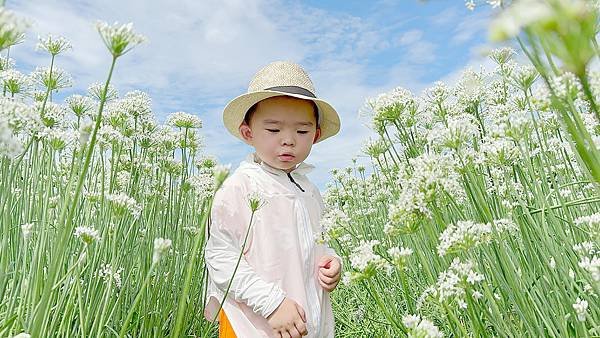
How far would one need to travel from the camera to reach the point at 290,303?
1993mm

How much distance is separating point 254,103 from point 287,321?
88 centimetres

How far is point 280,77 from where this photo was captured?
234cm

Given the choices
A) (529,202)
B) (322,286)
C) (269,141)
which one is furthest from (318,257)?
(529,202)

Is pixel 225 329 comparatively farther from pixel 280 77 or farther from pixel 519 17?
pixel 519 17

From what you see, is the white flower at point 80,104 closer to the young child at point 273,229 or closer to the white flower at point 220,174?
the young child at point 273,229

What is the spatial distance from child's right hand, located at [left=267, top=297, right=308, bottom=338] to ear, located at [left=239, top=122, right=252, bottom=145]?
29.6 inches

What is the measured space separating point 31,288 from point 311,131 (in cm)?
116

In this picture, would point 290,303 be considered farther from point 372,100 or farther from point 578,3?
point 578,3

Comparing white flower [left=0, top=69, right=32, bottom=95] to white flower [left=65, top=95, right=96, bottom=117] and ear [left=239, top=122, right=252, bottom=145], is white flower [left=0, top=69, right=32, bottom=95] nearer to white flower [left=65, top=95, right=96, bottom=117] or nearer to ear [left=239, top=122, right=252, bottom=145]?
white flower [left=65, top=95, right=96, bottom=117]

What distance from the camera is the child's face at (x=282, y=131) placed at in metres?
2.20

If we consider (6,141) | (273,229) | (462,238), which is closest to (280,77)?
(273,229)

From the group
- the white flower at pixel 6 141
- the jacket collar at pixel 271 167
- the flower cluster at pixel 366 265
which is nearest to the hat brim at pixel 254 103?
the jacket collar at pixel 271 167

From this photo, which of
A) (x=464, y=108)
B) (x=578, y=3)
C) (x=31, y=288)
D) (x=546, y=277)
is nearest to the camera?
(x=578, y=3)

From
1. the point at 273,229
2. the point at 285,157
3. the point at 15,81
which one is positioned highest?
the point at 15,81
